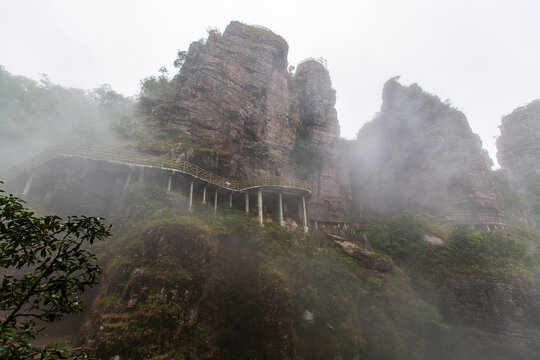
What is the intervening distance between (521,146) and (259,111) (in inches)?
1887

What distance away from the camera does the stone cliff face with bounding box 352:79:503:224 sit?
28469 mm

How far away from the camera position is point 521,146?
4353 cm

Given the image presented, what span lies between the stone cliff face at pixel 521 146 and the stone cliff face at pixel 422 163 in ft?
39.5

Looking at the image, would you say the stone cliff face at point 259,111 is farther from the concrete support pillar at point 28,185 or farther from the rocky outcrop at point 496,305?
the rocky outcrop at point 496,305

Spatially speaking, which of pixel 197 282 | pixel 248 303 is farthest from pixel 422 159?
pixel 197 282

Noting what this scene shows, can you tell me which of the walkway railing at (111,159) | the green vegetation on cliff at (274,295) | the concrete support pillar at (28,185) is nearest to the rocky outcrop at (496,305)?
the green vegetation on cliff at (274,295)

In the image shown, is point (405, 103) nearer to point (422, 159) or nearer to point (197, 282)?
point (422, 159)

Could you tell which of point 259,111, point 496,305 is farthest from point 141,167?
point 496,305

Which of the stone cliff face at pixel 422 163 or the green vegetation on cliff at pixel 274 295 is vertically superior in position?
the stone cliff face at pixel 422 163

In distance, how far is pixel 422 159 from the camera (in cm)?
3384

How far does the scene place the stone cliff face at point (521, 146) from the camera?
40.9 m

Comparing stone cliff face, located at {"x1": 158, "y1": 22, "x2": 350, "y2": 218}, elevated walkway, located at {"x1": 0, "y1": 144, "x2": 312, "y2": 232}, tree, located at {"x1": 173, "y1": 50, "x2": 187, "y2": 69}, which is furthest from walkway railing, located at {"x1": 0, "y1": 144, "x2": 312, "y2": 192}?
tree, located at {"x1": 173, "y1": 50, "x2": 187, "y2": 69}

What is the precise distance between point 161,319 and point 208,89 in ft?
70.8

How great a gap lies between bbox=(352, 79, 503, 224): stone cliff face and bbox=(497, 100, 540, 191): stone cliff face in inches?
474
